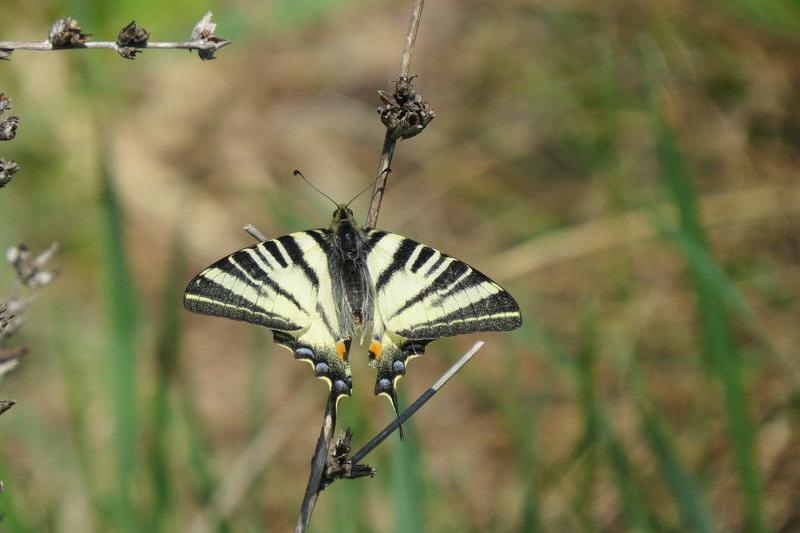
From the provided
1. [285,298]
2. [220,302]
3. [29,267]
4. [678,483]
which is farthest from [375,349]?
[678,483]

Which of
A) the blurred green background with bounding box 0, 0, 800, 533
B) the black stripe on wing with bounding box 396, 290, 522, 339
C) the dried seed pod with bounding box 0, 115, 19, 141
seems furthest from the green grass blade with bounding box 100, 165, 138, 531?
the dried seed pod with bounding box 0, 115, 19, 141

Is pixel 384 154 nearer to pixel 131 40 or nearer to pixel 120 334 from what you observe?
→ pixel 131 40

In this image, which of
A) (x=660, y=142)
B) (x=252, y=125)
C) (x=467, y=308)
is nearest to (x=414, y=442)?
(x=467, y=308)

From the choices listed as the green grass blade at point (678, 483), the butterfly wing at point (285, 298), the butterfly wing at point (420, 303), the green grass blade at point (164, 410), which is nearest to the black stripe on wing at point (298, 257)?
the butterfly wing at point (285, 298)

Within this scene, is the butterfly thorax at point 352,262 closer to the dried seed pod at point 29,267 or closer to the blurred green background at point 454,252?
the blurred green background at point 454,252

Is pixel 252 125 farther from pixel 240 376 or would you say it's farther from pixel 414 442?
pixel 414 442

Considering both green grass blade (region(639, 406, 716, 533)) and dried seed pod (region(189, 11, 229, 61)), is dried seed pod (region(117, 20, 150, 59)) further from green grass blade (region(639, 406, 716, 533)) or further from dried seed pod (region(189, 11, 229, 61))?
green grass blade (region(639, 406, 716, 533))
